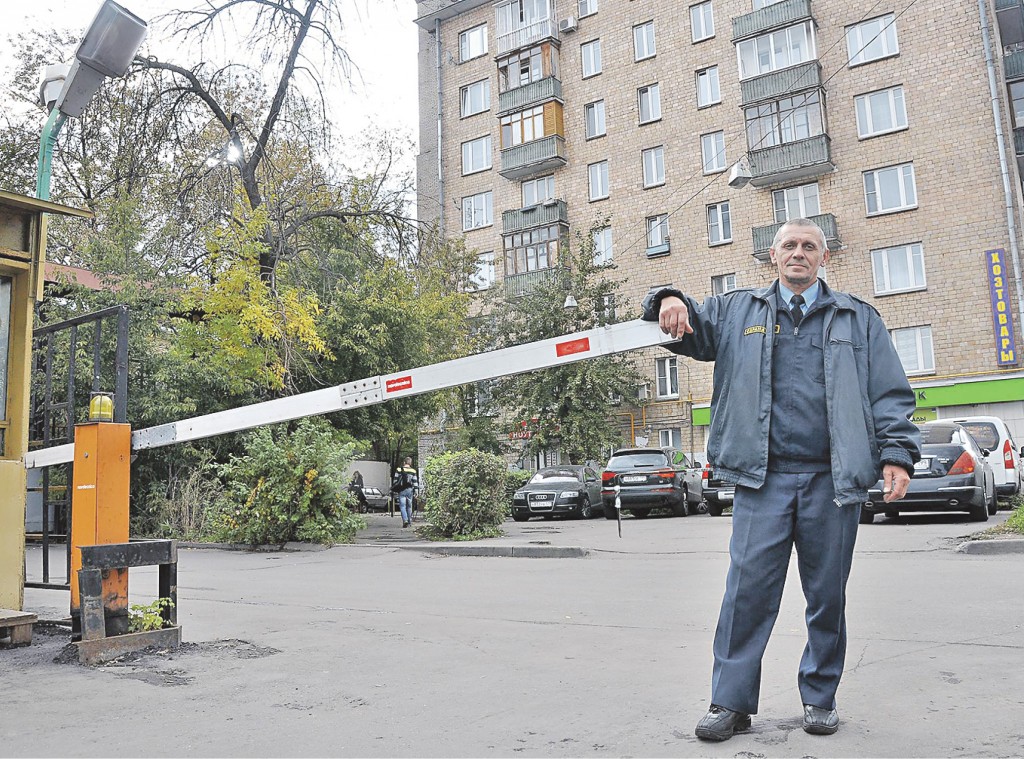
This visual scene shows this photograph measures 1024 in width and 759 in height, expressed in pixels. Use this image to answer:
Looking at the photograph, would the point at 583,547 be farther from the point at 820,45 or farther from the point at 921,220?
the point at 820,45

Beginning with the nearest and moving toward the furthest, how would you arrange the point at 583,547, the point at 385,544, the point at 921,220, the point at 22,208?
the point at 22,208 → the point at 583,547 → the point at 385,544 → the point at 921,220

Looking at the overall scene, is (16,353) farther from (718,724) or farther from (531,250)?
(531,250)

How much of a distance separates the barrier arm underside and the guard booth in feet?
0.75

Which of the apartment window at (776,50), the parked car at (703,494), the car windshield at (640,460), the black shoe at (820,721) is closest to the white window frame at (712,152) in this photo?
the apartment window at (776,50)

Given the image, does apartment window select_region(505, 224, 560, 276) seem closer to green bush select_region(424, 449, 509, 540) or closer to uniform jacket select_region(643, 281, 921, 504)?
green bush select_region(424, 449, 509, 540)

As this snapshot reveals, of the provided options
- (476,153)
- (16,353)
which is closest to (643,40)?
(476,153)

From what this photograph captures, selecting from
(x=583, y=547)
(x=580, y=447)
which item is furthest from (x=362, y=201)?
(x=580, y=447)

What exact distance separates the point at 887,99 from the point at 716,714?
3195 cm

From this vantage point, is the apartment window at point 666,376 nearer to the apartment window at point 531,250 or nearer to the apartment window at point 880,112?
the apartment window at point 531,250

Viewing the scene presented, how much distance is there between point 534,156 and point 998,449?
2433 centimetres

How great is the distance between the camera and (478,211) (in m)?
39.9

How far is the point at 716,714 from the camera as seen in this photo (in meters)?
3.32

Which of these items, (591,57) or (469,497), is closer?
(469,497)

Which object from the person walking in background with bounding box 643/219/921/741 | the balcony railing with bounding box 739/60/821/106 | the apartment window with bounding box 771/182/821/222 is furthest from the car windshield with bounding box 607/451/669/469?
the person walking in background with bounding box 643/219/921/741
